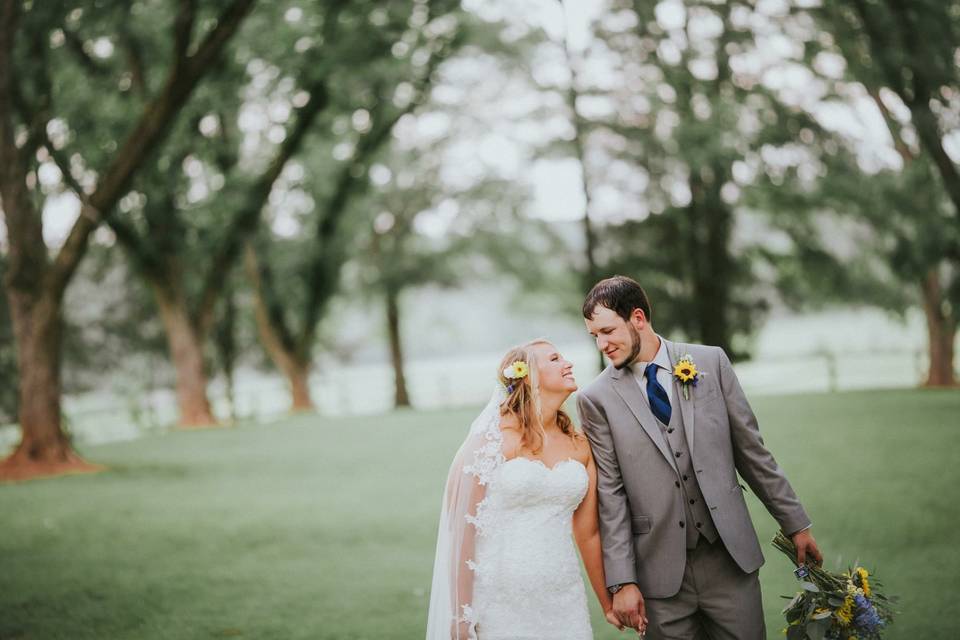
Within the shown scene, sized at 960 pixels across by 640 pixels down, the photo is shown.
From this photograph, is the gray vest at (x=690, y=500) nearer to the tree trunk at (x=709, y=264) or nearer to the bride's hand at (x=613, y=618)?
the bride's hand at (x=613, y=618)

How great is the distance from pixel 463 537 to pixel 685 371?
126cm

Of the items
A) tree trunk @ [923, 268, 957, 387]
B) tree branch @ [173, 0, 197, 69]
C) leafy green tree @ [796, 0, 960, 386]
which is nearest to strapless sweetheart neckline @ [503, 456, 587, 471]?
leafy green tree @ [796, 0, 960, 386]

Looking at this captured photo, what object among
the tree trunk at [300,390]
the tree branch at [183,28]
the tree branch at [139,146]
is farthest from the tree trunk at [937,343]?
the tree branch at [183,28]

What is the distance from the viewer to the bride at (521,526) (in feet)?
14.1

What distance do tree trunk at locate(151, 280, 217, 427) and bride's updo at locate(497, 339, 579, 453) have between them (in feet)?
79.2

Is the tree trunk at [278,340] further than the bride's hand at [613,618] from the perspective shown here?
Yes

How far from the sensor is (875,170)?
78.3 ft

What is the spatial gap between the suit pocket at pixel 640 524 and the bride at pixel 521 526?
0.88 feet

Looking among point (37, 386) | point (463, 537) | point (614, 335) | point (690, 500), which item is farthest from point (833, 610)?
point (37, 386)

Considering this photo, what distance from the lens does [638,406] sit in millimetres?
4109

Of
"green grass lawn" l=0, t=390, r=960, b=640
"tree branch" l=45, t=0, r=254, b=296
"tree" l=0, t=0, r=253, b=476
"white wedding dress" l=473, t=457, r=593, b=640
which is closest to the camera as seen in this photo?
"white wedding dress" l=473, t=457, r=593, b=640

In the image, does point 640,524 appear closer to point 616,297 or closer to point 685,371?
point 685,371

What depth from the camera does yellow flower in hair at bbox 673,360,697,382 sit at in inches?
159

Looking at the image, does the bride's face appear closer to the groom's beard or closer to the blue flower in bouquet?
the groom's beard
